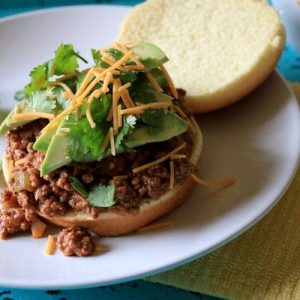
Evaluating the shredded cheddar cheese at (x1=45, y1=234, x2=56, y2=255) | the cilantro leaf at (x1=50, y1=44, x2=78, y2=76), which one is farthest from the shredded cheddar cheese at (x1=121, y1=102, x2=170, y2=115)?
the shredded cheddar cheese at (x1=45, y1=234, x2=56, y2=255)

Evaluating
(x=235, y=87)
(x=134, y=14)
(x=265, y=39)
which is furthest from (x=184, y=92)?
(x=134, y=14)

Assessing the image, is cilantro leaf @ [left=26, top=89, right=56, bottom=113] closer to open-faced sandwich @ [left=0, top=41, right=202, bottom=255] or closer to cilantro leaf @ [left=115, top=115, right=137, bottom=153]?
open-faced sandwich @ [left=0, top=41, right=202, bottom=255]

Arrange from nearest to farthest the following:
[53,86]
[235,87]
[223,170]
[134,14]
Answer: [53,86] < [223,170] < [235,87] < [134,14]

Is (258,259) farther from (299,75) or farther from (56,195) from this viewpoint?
(299,75)

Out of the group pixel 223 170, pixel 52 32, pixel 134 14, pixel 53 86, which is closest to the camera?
pixel 53 86

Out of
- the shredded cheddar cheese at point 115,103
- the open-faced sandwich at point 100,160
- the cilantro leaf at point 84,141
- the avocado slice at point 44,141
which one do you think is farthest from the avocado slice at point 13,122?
the shredded cheddar cheese at point 115,103

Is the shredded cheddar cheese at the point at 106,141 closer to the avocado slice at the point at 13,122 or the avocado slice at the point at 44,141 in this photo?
the avocado slice at the point at 44,141

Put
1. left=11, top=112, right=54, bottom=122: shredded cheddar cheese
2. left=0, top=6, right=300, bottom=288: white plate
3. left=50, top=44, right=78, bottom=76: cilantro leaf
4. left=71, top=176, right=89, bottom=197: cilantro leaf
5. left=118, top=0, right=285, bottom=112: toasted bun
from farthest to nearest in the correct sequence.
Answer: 1. left=118, top=0, right=285, bottom=112: toasted bun
2. left=50, top=44, right=78, bottom=76: cilantro leaf
3. left=11, top=112, right=54, bottom=122: shredded cheddar cheese
4. left=71, top=176, right=89, bottom=197: cilantro leaf
5. left=0, top=6, right=300, bottom=288: white plate

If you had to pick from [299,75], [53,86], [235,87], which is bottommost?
[299,75]
